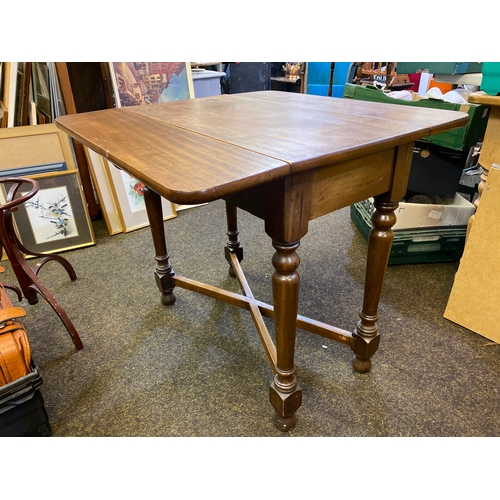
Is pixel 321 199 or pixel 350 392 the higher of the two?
pixel 321 199

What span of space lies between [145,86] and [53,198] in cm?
86

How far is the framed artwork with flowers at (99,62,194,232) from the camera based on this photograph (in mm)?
2139

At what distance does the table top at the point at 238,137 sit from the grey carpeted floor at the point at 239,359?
782mm

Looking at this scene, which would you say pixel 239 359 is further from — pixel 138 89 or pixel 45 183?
pixel 138 89

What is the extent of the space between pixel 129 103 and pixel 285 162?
73.3 inches

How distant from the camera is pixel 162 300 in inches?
63.9

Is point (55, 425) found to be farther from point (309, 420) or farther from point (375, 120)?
point (375, 120)

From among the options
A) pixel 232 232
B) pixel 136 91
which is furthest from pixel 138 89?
pixel 232 232

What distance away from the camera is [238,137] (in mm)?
837

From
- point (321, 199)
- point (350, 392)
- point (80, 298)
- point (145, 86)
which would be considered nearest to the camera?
point (321, 199)

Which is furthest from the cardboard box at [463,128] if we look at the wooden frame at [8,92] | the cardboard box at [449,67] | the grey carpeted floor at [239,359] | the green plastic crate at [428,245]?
the wooden frame at [8,92]

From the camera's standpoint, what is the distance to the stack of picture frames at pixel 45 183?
6.14ft

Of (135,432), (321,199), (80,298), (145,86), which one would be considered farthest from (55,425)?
(145,86)

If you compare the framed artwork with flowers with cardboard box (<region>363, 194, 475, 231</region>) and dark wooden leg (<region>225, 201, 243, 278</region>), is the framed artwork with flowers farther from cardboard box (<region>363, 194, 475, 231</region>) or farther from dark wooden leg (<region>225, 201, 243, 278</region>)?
cardboard box (<region>363, 194, 475, 231</region>)
